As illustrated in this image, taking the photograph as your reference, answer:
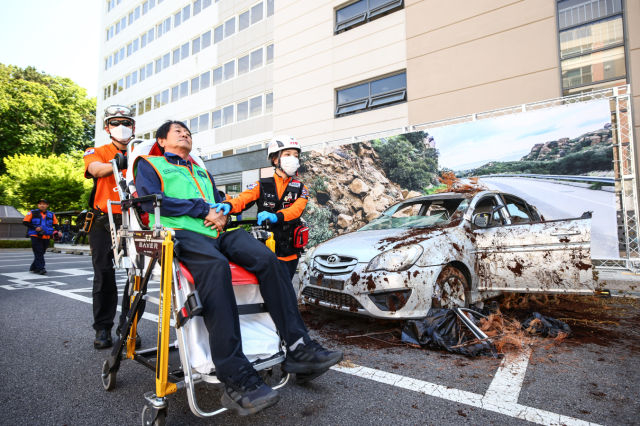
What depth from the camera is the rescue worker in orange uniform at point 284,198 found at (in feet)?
11.7

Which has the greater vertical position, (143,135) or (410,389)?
(143,135)

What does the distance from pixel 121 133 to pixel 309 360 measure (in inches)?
111

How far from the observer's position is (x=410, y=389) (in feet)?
8.35

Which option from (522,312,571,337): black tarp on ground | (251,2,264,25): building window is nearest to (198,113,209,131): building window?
(251,2,264,25): building window

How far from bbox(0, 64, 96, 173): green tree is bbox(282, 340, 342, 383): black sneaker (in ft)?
151

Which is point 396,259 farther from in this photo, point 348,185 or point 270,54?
point 270,54

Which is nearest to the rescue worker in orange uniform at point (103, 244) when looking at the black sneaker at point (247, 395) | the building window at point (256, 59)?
the black sneaker at point (247, 395)

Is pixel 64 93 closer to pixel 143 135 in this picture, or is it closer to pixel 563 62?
pixel 143 135

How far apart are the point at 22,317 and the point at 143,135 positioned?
984 inches

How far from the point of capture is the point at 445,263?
12.4ft

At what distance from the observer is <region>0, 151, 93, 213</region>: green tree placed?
27.0 metres

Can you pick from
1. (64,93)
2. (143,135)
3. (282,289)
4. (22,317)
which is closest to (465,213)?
(282,289)

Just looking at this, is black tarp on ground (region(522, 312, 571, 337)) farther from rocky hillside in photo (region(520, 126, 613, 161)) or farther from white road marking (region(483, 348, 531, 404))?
rocky hillside in photo (region(520, 126, 613, 161))

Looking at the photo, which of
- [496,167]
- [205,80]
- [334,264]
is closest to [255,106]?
[205,80]
